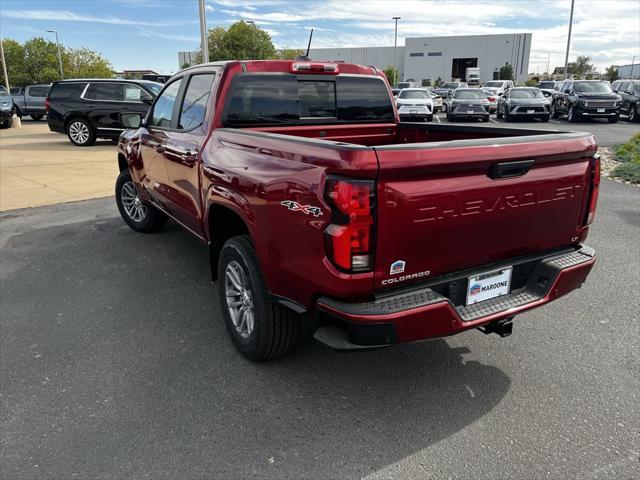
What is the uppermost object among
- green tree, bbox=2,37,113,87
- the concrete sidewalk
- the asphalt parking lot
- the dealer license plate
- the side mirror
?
green tree, bbox=2,37,113,87

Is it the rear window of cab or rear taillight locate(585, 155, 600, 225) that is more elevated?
the rear window of cab

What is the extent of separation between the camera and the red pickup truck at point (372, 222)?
2359 mm

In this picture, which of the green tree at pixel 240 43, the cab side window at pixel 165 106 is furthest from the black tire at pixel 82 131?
the green tree at pixel 240 43

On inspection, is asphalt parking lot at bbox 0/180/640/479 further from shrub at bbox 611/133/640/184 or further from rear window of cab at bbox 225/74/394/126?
shrub at bbox 611/133/640/184

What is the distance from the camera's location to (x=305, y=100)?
4.16 meters

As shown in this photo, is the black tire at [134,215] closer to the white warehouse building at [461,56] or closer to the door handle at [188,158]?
the door handle at [188,158]

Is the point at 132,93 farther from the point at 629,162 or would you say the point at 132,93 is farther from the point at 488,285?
the point at 488,285

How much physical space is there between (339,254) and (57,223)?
602 cm

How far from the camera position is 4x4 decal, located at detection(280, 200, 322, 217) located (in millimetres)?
2406

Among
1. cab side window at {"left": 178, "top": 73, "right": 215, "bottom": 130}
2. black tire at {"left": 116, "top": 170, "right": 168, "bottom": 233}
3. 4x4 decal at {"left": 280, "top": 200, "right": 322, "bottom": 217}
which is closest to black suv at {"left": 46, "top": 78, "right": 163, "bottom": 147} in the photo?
black tire at {"left": 116, "top": 170, "right": 168, "bottom": 233}

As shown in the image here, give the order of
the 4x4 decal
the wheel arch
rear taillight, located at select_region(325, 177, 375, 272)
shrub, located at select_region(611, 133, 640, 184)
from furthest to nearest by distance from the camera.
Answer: shrub, located at select_region(611, 133, 640, 184)
the wheel arch
the 4x4 decal
rear taillight, located at select_region(325, 177, 375, 272)

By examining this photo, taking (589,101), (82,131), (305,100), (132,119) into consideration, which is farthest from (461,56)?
(305,100)

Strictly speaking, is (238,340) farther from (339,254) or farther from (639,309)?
(639,309)

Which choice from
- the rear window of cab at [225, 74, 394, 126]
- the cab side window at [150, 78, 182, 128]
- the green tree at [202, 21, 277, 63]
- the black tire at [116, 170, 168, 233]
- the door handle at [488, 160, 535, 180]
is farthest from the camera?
the green tree at [202, 21, 277, 63]
